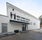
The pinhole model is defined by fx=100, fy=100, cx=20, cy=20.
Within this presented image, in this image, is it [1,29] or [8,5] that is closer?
[1,29]

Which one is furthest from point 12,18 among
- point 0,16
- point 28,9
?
point 28,9

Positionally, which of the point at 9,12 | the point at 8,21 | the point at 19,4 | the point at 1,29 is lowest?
the point at 1,29

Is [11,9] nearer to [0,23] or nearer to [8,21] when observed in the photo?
[8,21]

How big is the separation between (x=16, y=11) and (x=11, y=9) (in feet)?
3.68

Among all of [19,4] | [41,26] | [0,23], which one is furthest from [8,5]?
[41,26]

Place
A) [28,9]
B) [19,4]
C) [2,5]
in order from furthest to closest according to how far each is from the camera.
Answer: [28,9] < [19,4] < [2,5]

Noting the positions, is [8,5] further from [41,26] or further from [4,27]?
[41,26]

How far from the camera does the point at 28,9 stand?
1494 centimetres

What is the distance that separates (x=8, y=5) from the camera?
30.8ft

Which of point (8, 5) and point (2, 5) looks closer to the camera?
point (2, 5)

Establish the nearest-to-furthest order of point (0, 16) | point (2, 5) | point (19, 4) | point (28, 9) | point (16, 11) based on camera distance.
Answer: point (0, 16) → point (2, 5) → point (16, 11) → point (19, 4) → point (28, 9)

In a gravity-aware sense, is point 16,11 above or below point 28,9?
below

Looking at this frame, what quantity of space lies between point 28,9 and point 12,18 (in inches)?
220

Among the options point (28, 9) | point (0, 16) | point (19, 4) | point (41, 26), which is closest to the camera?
point (0, 16)
